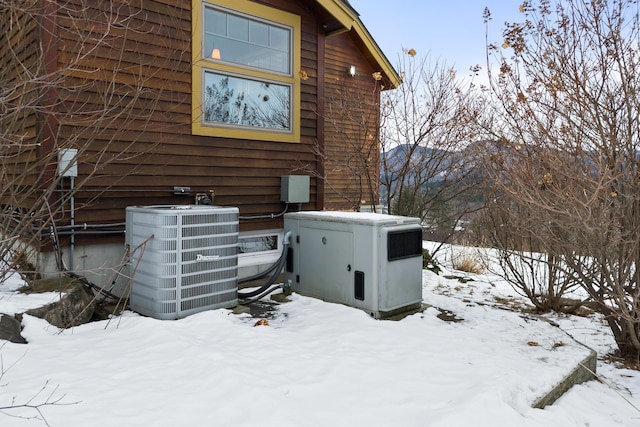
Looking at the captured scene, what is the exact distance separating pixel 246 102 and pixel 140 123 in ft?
4.79

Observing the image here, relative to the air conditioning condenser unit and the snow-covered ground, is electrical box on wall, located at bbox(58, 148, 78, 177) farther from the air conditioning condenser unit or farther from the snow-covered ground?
the snow-covered ground

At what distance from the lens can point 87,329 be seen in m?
4.13

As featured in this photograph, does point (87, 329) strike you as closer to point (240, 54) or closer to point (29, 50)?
point (29, 50)

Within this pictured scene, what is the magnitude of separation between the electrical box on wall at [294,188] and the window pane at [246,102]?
719 millimetres

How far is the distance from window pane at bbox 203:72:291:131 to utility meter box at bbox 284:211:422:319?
1.56 meters

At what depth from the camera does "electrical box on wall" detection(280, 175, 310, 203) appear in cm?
650

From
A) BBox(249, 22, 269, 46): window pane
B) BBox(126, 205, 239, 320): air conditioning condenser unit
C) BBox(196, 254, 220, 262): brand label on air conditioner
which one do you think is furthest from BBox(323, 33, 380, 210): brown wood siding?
BBox(196, 254, 220, 262): brand label on air conditioner

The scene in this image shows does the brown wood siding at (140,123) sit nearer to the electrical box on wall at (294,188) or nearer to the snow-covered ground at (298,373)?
the electrical box on wall at (294,188)

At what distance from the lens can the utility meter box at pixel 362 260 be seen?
4.83 meters

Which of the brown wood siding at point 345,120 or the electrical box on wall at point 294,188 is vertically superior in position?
the brown wood siding at point 345,120

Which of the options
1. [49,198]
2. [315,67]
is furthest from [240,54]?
[49,198]

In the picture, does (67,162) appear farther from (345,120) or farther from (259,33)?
(345,120)

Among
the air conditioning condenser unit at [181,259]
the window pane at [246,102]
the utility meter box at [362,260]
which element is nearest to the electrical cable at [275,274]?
the utility meter box at [362,260]

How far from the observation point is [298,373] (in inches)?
132
